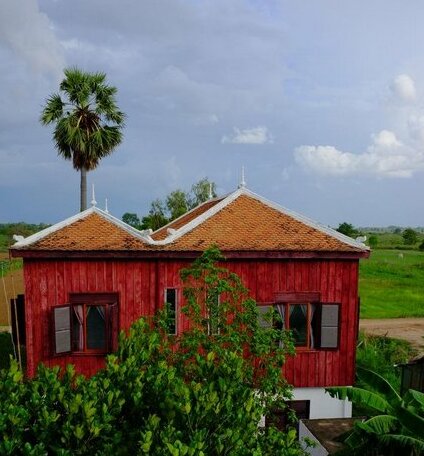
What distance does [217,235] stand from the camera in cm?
1496

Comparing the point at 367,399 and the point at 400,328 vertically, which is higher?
the point at 367,399

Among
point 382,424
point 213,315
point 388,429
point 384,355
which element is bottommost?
A: point 384,355

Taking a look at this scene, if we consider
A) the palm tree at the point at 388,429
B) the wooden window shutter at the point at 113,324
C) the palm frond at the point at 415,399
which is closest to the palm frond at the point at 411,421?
the palm tree at the point at 388,429

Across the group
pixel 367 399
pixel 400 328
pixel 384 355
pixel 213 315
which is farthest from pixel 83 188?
pixel 400 328

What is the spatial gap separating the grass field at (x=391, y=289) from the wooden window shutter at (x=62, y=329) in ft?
78.5

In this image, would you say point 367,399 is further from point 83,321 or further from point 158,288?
point 83,321

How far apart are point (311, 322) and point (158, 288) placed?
486cm

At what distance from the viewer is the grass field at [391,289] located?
34.3 m

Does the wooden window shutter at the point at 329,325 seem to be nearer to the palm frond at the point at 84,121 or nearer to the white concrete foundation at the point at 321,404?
the white concrete foundation at the point at 321,404

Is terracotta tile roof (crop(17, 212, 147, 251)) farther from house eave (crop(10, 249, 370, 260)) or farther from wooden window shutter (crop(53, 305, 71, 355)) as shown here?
wooden window shutter (crop(53, 305, 71, 355))

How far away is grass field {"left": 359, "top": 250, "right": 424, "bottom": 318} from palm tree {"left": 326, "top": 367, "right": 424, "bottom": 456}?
78.1ft

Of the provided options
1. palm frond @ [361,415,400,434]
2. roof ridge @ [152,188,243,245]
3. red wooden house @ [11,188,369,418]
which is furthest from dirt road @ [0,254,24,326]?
palm frond @ [361,415,400,434]

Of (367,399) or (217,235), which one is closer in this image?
(367,399)

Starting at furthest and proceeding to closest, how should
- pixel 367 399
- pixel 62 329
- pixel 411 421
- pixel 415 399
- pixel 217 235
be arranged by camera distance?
pixel 217 235 → pixel 62 329 → pixel 367 399 → pixel 415 399 → pixel 411 421
